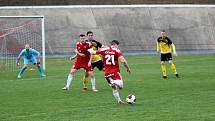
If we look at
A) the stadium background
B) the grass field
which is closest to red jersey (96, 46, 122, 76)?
the grass field

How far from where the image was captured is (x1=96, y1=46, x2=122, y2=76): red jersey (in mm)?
16484

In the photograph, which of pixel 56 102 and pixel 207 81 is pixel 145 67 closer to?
pixel 207 81

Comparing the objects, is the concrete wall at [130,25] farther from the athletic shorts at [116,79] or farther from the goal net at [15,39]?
the athletic shorts at [116,79]

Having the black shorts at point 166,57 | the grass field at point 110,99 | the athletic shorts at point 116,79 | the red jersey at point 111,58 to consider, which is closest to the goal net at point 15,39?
the grass field at point 110,99

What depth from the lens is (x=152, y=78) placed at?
2500 centimetres

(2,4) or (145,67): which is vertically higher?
(2,4)

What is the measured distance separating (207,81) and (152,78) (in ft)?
9.34

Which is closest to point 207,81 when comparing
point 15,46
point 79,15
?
point 15,46

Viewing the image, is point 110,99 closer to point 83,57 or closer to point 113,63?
point 113,63

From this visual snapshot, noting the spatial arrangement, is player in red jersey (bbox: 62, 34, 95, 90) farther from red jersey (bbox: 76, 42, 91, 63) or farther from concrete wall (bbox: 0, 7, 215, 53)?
concrete wall (bbox: 0, 7, 215, 53)

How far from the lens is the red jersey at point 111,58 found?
1648 centimetres

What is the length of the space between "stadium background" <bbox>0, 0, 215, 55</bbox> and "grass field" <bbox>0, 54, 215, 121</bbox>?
2024 cm

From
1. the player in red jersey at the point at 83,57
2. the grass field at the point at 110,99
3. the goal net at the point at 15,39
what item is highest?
the goal net at the point at 15,39

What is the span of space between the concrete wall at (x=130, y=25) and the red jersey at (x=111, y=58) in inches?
1174
